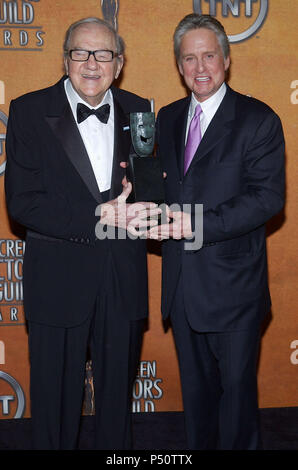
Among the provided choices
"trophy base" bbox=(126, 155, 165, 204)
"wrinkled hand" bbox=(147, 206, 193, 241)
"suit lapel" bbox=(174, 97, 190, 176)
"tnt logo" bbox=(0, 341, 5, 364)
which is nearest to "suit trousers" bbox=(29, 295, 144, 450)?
"wrinkled hand" bbox=(147, 206, 193, 241)

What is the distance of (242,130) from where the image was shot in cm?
262

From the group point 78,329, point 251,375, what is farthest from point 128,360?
point 251,375

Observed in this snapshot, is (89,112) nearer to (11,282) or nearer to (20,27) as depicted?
(20,27)

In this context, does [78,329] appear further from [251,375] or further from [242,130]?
[242,130]

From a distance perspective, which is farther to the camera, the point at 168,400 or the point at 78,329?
the point at 168,400

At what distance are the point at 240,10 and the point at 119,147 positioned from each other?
56.2 inches

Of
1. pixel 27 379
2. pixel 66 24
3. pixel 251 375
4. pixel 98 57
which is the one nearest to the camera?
pixel 98 57

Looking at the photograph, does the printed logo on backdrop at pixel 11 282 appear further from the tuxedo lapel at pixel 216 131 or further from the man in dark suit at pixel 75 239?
the tuxedo lapel at pixel 216 131

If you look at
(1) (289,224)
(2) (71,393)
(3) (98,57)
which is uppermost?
(3) (98,57)

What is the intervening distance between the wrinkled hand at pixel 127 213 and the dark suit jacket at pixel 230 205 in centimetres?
17

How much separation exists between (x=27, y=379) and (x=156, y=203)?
1.68 m

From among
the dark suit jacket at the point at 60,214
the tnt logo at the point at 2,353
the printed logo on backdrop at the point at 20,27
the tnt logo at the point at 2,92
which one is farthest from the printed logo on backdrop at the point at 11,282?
the printed logo on backdrop at the point at 20,27

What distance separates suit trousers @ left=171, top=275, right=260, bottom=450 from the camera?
271 cm

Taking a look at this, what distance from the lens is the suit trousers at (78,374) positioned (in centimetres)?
263
